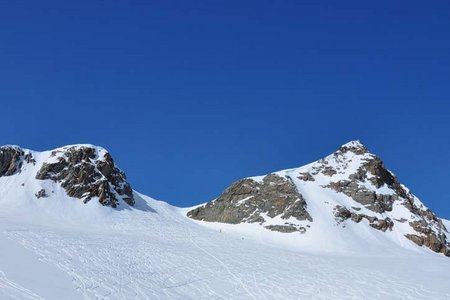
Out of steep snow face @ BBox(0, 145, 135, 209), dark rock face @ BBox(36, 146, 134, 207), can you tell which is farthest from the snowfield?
dark rock face @ BBox(36, 146, 134, 207)

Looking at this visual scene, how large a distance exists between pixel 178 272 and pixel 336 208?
45.8 m

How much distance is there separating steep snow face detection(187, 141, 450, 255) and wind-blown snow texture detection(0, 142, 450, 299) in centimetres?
210

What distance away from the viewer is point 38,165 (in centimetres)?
6331

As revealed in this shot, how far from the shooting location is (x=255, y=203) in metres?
72.9

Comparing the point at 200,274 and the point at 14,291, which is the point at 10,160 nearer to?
the point at 200,274

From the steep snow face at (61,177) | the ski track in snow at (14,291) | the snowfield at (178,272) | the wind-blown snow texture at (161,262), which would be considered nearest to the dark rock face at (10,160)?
the steep snow face at (61,177)

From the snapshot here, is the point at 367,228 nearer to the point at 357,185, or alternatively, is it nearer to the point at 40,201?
the point at 357,185

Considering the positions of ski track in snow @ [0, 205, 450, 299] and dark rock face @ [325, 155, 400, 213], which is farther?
dark rock face @ [325, 155, 400, 213]

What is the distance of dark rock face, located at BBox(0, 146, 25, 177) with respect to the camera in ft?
202

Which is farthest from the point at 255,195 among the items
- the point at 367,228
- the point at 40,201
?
the point at 40,201

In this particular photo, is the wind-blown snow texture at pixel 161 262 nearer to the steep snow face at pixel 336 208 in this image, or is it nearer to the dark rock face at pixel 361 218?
the steep snow face at pixel 336 208

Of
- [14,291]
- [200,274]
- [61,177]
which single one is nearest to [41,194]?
[61,177]

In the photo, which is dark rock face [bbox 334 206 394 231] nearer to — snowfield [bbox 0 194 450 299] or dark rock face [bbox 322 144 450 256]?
dark rock face [bbox 322 144 450 256]

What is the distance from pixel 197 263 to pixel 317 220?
36.8 m
